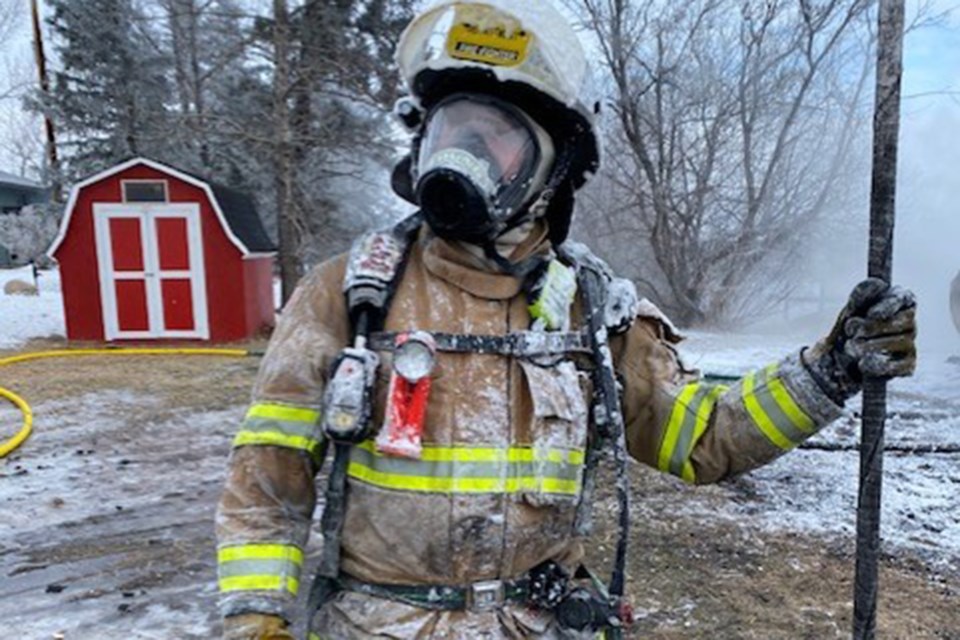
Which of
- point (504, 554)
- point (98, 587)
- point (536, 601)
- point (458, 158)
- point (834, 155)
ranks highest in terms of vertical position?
point (834, 155)

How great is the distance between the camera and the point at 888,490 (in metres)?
5.19

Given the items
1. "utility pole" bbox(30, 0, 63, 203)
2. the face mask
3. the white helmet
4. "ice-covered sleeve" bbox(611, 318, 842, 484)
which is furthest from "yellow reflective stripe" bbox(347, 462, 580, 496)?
"utility pole" bbox(30, 0, 63, 203)

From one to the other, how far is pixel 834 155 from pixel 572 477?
16.8m

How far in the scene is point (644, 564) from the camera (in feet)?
13.7

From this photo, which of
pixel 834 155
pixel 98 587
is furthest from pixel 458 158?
pixel 834 155

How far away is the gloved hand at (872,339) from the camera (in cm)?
148

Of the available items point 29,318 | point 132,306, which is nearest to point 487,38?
point 132,306

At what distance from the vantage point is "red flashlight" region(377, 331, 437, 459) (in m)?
1.38

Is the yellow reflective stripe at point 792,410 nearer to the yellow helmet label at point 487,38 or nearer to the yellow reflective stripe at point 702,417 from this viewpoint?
the yellow reflective stripe at point 702,417

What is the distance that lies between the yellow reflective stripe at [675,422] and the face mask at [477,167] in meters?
0.55

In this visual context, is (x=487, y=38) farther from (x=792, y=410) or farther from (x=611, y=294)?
(x=792, y=410)

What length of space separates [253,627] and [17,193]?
134ft

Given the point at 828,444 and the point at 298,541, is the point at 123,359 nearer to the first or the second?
the point at 828,444

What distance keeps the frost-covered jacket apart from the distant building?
120 feet
